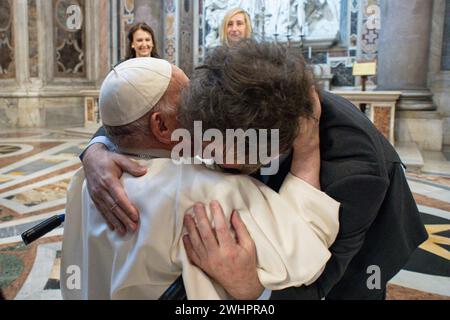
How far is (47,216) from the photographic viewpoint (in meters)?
3.51

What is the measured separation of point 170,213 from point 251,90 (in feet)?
0.94

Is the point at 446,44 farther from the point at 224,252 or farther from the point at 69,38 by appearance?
the point at 69,38

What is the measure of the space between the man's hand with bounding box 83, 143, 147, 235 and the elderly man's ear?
0.27 ft

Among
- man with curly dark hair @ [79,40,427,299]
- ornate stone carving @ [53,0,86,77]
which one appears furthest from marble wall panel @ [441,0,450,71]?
ornate stone carving @ [53,0,86,77]

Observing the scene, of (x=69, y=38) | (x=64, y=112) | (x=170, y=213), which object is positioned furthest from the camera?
(x=69, y=38)

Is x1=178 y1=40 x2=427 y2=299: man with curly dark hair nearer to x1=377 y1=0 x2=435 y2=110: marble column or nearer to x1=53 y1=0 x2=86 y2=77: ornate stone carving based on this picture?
x1=377 y1=0 x2=435 y2=110: marble column

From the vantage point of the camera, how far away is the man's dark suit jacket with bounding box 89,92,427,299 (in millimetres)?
973

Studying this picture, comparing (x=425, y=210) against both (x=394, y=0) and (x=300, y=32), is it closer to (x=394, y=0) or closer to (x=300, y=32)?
(x=394, y=0)

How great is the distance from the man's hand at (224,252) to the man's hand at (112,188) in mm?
128

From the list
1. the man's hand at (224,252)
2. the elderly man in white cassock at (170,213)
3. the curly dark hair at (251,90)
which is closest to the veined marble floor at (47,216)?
the elderly man in white cassock at (170,213)

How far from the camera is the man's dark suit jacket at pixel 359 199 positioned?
3.19 feet

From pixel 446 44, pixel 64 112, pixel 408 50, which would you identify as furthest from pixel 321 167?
pixel 64 112

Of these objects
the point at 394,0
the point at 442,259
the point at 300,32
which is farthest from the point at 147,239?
the point at 300,32

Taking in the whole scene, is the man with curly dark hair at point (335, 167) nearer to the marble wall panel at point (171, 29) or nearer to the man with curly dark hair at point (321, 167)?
Result: the man with curly dark hair at point (321, 167)
